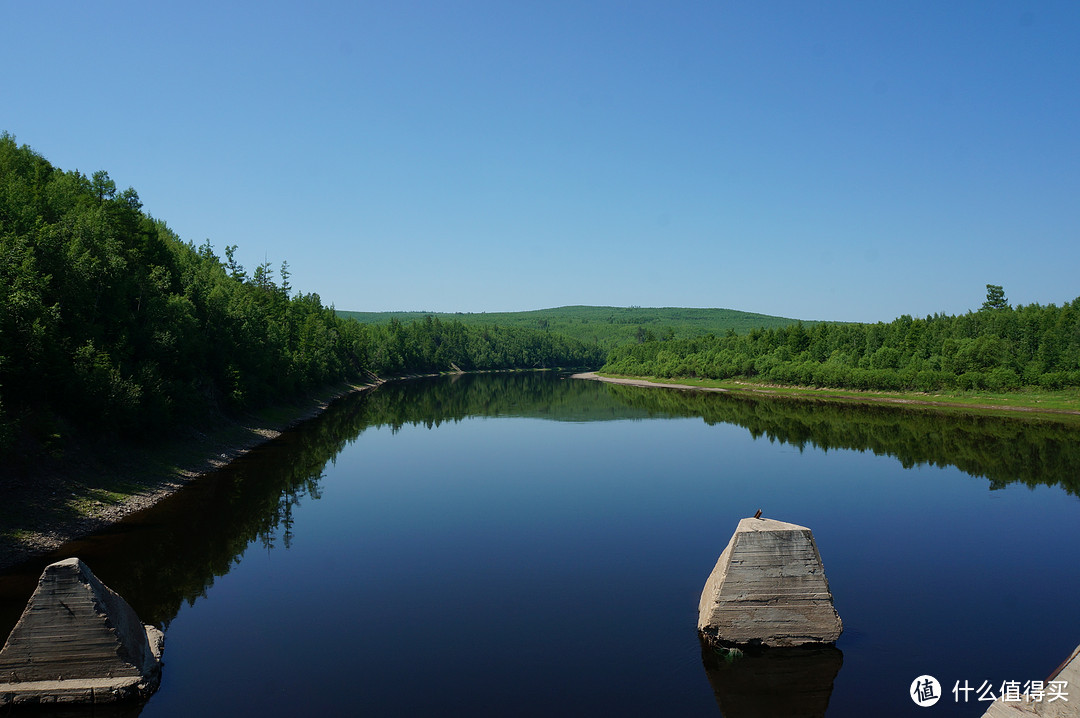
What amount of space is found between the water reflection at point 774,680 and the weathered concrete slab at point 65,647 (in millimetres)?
14226

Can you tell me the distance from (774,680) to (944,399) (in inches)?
3660

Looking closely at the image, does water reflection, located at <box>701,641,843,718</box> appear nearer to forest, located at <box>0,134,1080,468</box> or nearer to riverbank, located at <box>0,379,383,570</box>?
riverbank, located at <box>0,379,383,570</box>

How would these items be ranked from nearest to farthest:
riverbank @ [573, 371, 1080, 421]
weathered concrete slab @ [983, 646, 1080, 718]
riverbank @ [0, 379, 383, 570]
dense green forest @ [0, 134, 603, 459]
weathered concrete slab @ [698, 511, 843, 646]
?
Result: weathered concrete slab @ [983, 646, 1080, 718]
weathered concrete slab @ [698, 511, 843, 646]
riverbank @ [0, 379, 383, 570]
dense green forest @ [0, 134, 603, 459]
riverbank @ [573, 371, 1080, 421]

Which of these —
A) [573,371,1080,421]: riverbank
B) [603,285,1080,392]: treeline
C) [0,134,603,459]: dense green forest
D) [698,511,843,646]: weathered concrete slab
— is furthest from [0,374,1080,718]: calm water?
[603,285,1080,392]: treeline

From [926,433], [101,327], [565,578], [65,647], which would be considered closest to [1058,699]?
[565,578]

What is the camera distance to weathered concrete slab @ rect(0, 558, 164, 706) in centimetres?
1505

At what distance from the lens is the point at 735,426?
246ft

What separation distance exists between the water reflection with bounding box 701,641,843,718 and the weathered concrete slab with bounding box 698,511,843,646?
44 centimetres

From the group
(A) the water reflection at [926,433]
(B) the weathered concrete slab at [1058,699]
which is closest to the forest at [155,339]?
(A) the water reflection at [926,433]

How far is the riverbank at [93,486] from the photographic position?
25453mm

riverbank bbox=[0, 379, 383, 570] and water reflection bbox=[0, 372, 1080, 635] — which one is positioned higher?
riverbank bbox=[0, 379, 383, 570]

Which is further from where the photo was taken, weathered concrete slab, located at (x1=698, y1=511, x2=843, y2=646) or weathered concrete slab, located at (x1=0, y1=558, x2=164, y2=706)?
weathered concrete slab, located at (x1=698, y1=511, x2=843, y2=646)

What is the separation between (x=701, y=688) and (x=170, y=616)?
1623 cm

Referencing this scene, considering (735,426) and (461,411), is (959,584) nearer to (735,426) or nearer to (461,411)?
(735,426)
